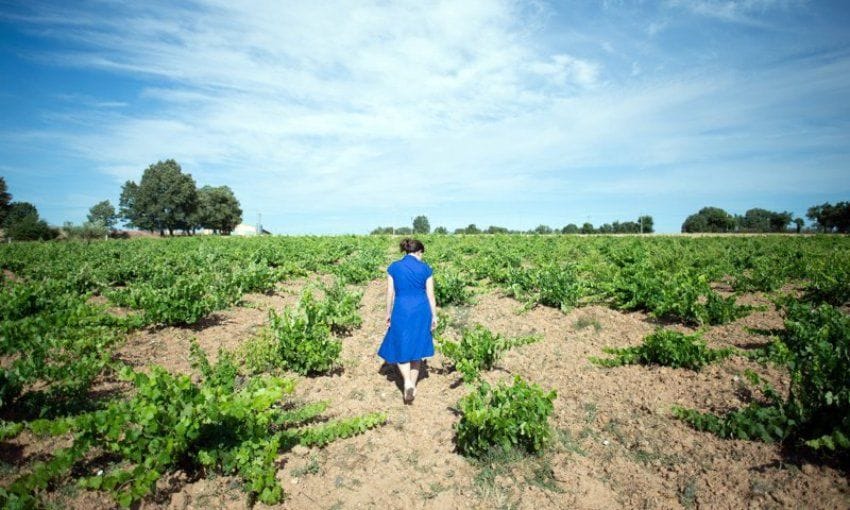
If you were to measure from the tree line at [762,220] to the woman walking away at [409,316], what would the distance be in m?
82.6

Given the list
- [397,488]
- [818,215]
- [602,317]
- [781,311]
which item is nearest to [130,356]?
[397,488]

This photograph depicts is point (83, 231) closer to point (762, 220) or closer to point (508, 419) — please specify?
point (508, 419)

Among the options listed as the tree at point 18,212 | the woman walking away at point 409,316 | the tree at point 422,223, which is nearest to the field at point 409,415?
the woman walking away at point 409,316

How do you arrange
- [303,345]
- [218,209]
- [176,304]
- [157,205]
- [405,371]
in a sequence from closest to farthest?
[405,371] < [303,345] < [176,304] < [157,205] < [218,209]

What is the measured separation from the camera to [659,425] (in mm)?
4453

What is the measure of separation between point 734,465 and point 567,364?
2.78m

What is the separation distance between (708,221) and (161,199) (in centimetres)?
11155

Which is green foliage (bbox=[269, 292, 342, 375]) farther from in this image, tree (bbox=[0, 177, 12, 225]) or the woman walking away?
tree (bbox=[0, 177, 12, 225])

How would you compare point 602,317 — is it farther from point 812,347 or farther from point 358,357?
point 358,357

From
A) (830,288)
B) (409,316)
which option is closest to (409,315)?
(409,316)

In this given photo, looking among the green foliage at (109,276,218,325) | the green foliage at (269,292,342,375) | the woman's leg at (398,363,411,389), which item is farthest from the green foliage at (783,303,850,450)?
the green foliage at (109,276,218,325)

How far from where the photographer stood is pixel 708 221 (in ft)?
308

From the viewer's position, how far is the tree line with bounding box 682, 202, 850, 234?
7588cm

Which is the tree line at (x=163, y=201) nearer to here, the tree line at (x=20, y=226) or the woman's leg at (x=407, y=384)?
the tree line at (x=20, y=226)
